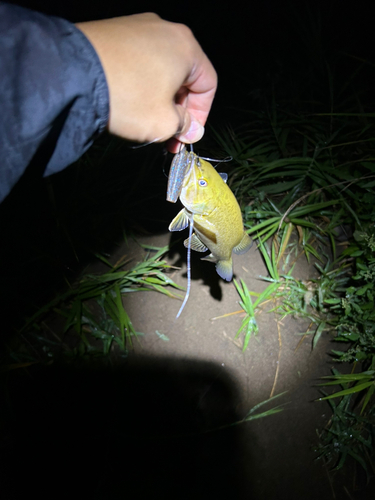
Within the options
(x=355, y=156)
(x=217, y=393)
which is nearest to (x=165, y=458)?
(x=217, y=393)

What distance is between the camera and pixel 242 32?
11.3 feet

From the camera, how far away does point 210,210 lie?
1.32 meters

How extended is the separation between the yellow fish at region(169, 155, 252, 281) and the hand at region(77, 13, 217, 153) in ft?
0.72

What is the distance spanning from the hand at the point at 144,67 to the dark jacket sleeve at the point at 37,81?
0.23 feet

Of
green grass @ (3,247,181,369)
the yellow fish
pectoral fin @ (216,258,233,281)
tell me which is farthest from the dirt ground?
the yellow fish

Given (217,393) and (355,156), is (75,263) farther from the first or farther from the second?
(355,156)

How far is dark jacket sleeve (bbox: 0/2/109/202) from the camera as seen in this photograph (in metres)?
0.84

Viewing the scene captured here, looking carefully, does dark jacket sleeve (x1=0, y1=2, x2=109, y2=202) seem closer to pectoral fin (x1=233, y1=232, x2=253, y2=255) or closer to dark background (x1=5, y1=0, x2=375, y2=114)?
pectoral fin (x1=233, y1=232, x2=253, y2=255)

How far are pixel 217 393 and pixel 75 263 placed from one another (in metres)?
1.57

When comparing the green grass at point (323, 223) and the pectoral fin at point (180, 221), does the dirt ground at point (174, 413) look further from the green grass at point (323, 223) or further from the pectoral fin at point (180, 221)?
the pectoral fin at point (180, 221)

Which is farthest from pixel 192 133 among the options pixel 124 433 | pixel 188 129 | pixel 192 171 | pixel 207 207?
pixel 124 433

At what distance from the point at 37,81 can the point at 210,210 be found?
2.53 feet

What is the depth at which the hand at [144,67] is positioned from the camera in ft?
3.23

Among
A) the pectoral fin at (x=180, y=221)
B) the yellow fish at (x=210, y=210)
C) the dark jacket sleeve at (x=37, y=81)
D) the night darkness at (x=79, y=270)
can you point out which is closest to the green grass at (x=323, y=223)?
the night darkness at (x=79, y=270)
